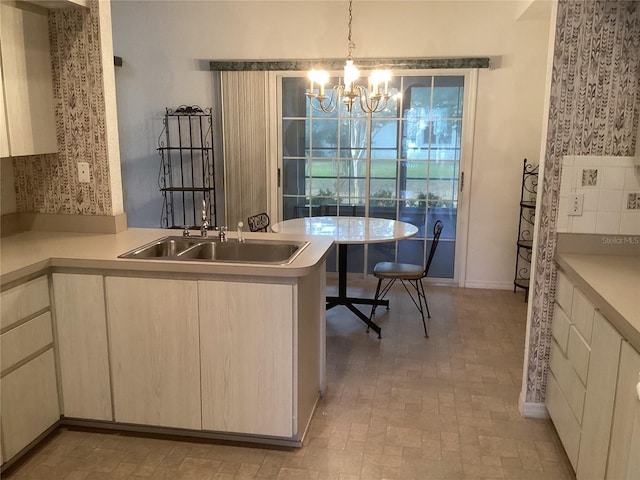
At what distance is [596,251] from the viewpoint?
2.70 m

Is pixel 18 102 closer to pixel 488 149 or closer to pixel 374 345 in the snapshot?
pixel 374 345

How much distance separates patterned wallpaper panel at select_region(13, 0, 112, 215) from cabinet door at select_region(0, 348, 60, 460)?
946mm

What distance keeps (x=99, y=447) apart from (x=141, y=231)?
3.82 ft

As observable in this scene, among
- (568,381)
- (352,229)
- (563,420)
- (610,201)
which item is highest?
(610,201)

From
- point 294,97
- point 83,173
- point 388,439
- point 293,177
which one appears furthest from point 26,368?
point 294,97

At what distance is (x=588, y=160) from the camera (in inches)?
103

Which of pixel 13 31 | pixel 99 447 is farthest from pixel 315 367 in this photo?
pixel 13 31

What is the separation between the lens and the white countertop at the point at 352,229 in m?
3.87

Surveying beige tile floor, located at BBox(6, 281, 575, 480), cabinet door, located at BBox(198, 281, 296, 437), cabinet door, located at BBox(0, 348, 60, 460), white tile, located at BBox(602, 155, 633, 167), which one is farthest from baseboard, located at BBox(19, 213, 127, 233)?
white tile, located at BBox(602, 155, 633, 167)

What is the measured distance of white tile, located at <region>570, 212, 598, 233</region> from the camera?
2.68 meters

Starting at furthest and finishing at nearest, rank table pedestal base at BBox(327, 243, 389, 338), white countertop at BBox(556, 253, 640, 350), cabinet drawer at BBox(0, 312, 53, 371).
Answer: table pedestal base at BBox(327, 243, 389, 338) < cabinet drawer at BBox(0, 312, 53, 371) < white countertop at BBox(556, 253, 640, 350)

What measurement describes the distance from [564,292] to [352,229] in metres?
1.85

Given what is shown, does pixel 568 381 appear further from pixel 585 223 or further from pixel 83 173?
pixel 83 173

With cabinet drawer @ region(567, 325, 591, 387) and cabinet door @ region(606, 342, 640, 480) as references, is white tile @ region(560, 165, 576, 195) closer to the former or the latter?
cabinet drawer @ region(567, 325, 591, 387)
